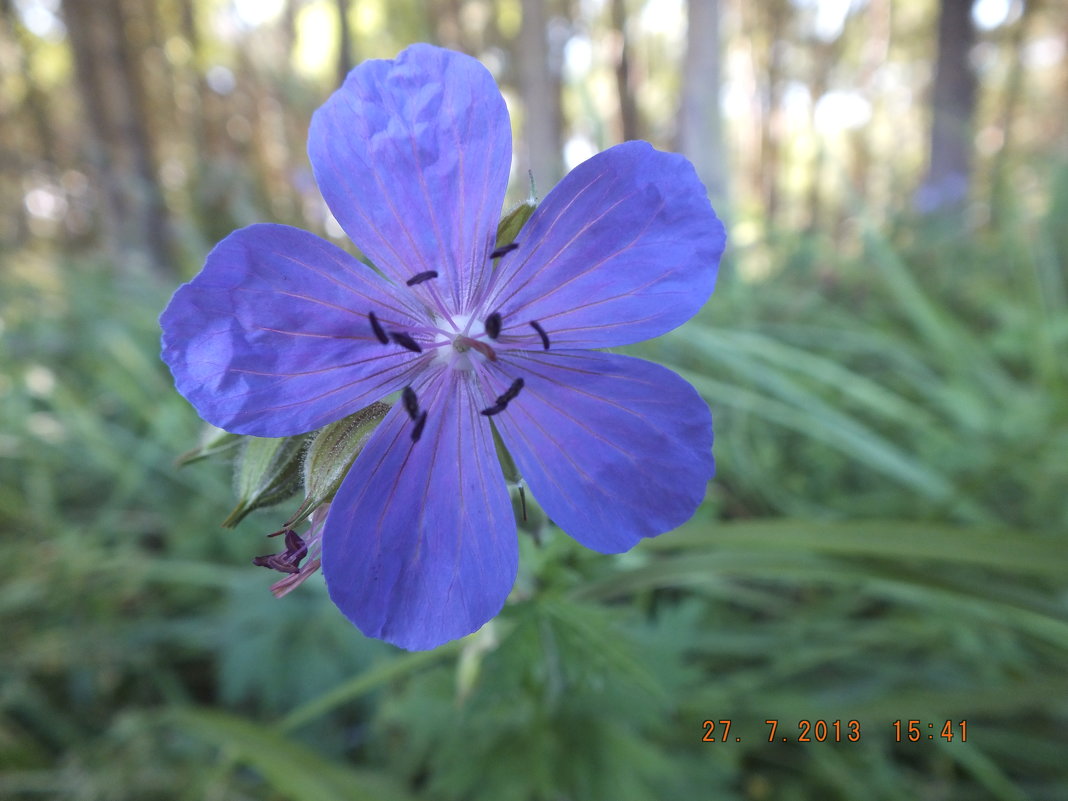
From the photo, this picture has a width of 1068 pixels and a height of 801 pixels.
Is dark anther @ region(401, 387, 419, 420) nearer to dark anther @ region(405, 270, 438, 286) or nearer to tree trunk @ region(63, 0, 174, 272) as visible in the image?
dark anther @ region(405, 270, 438, 286)

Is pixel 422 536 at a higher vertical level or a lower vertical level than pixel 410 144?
lower

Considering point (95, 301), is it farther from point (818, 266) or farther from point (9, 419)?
point (818, 266)

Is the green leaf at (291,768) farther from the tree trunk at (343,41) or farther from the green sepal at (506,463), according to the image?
the tree trunk at (343,41)

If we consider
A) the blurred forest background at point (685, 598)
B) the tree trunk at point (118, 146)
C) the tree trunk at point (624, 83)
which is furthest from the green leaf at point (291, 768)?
the tree trunk at point (624, 83)

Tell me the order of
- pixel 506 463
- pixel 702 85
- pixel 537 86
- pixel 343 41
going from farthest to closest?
pixel 537 86 → pixel 702 85 → pixel 343 41 → pixel 506 463

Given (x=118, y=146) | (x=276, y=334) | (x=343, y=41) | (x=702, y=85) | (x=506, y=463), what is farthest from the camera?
(x=118, y=146)

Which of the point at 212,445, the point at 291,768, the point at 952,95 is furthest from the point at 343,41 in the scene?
the point at 952,95

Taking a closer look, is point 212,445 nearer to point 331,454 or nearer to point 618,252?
point 331,454
